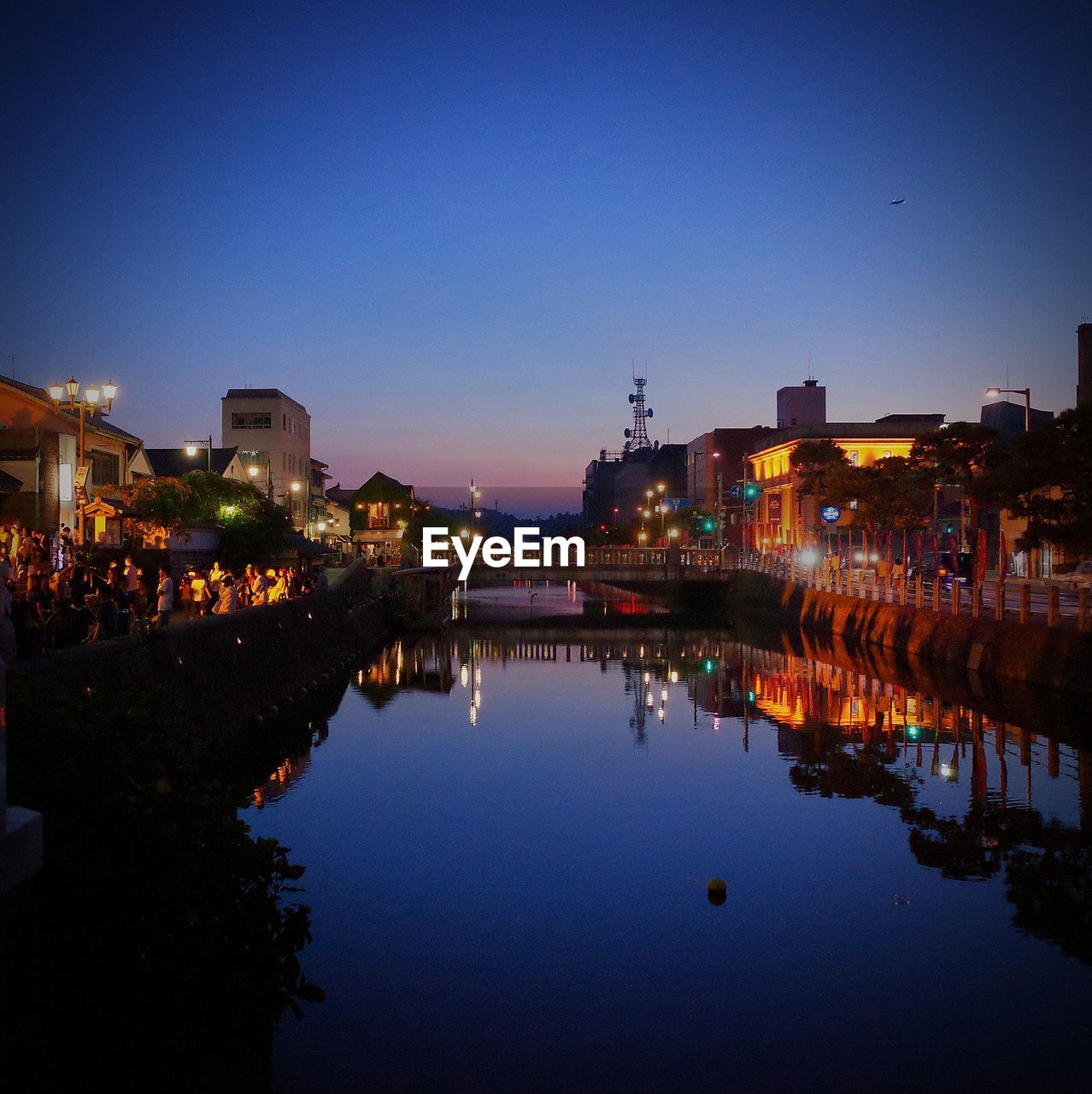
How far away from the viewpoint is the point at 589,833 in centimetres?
1931

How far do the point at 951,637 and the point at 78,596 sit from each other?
27320 mm

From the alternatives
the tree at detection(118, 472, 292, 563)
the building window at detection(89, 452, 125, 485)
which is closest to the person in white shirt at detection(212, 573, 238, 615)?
the tree at detection(118, 472, 292, 563)

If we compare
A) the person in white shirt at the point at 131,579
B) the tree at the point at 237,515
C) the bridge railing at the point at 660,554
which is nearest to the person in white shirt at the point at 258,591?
the person in white shirt at the point at 131,579

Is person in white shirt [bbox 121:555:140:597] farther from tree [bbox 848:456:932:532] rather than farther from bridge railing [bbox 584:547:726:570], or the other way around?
bridge railing [bbox 584:547:726:570]

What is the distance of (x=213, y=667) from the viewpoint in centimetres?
2448

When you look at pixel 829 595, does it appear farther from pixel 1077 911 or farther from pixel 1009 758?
pixel 1077 911

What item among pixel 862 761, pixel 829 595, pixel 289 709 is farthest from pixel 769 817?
pixel 829 595

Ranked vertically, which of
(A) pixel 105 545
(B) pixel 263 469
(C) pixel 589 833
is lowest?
(C) pixel 589 833

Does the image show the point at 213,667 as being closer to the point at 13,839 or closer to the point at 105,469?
the point at 13,839

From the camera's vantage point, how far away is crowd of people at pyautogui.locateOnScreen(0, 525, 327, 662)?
16.8 meters

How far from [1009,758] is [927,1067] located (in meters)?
14.7

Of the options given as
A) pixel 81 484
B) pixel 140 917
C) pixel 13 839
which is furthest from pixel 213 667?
pixel 13 839

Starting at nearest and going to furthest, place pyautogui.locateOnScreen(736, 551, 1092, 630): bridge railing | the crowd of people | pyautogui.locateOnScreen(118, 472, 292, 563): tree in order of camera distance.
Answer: the crowd of people, pyautogui.locateOnScreen(736, 551, 1092, 630): bridge railing, pyautogui.locateOnScreen(118, 472, 292, 563): tree

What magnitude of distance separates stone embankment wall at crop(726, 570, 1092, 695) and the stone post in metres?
27.1
